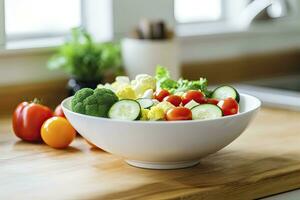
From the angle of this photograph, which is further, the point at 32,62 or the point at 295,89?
the point at 295,89

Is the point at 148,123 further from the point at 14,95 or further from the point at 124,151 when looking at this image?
the point at 14,95

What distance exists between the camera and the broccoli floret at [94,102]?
1539 mm

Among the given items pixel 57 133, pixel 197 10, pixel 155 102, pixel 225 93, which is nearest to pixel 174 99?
pixel 155 102

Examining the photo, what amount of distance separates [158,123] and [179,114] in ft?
0.21

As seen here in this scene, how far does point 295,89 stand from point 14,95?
36.4 inches

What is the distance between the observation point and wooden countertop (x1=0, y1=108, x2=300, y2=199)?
1411 millimetres

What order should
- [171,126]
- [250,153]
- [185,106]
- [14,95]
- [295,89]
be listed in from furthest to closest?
[295,89] < [14,95] < [250,153] < [185,106] < [171,126]

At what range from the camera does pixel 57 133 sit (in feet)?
5.70

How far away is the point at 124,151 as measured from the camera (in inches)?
59.8

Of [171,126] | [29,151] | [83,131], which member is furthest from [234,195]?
[29,151]

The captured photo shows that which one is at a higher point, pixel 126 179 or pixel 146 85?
pixel 146 85

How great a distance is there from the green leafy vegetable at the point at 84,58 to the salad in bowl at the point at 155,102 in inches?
18.2

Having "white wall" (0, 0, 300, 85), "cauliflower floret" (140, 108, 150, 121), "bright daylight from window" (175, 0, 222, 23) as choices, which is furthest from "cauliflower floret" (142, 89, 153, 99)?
"bright daylight from window" (175, 0, 222, 23)

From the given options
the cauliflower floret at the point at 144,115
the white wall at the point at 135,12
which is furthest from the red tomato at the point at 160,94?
the white wall at the point at 135,12
